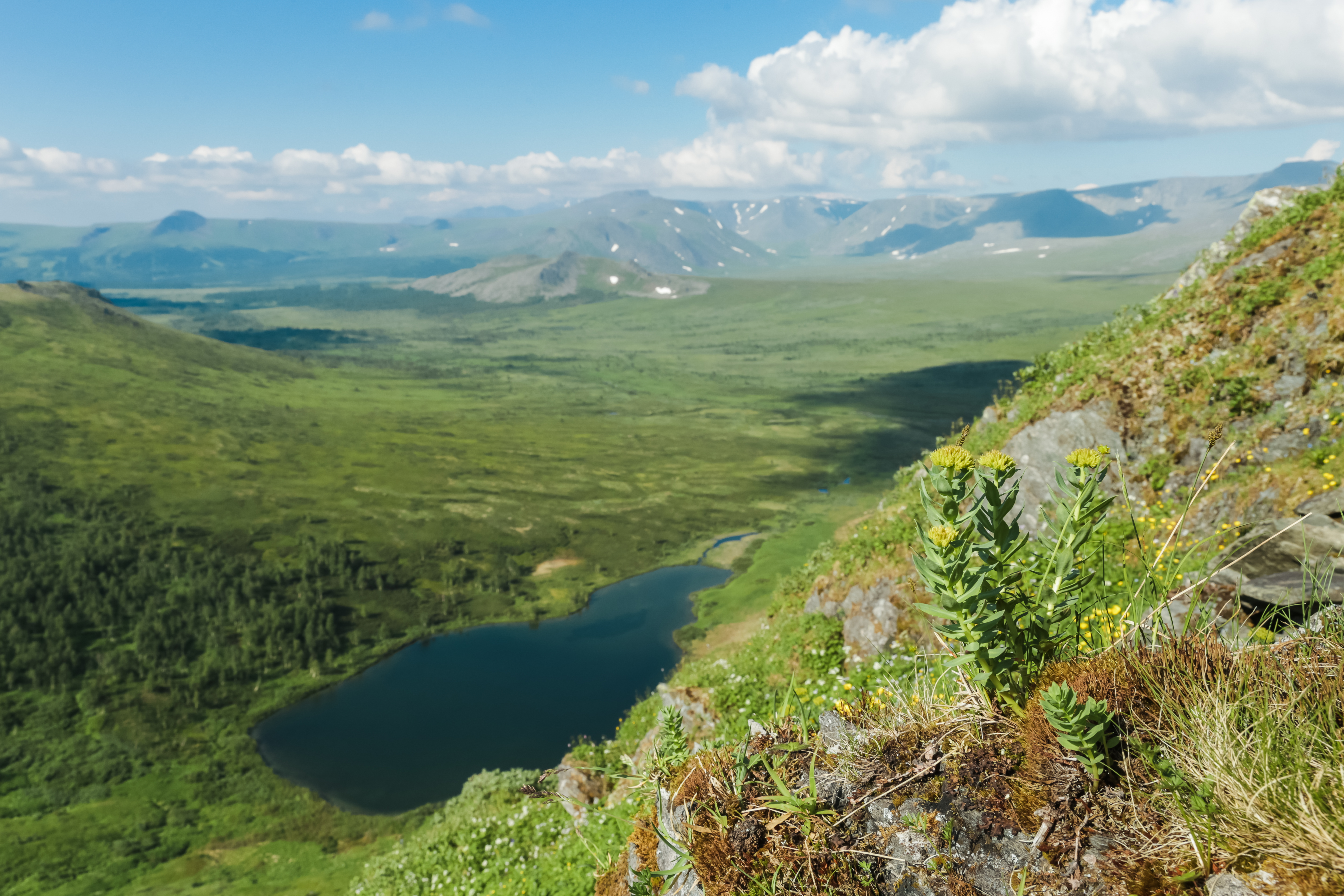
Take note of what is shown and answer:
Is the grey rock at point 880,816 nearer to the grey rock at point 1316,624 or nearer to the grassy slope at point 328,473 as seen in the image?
the grey rock at point 1316,624

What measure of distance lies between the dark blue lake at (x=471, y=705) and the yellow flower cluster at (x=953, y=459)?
4923 centimetres

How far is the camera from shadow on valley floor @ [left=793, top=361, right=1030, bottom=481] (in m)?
119

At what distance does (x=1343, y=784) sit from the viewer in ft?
8.94

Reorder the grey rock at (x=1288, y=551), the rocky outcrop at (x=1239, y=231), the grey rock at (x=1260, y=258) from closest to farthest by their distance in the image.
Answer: the grey rock at (x=1288, y=551) → the grey rock at (x=1260, y=258) → the rocky outcrop at (x=1239, y=231)

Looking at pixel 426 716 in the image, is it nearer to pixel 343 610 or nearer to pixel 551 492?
pixel 343 610

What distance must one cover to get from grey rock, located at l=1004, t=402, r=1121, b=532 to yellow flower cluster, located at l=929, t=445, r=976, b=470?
40.3ft

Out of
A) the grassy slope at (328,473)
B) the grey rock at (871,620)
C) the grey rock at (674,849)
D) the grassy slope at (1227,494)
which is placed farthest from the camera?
the grassy slope at (328,473)

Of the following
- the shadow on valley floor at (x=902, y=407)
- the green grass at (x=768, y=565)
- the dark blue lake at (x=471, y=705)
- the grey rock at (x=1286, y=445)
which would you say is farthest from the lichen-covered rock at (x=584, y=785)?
the shadow on valley floor at (x=902, y=407)

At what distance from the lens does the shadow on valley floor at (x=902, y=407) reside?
118688mm

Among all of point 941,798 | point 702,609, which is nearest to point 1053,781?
point 941,798

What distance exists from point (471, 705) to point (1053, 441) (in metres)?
54.8

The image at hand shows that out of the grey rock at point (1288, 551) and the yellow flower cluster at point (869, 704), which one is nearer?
the yellow flower cluster at point (869, 704)

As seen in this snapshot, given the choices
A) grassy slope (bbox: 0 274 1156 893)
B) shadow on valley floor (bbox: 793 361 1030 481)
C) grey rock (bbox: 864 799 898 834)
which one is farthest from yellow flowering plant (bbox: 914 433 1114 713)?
shadow on valley floor (bbox: 793 361 1030 481)

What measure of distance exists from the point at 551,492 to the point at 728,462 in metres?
31.6
